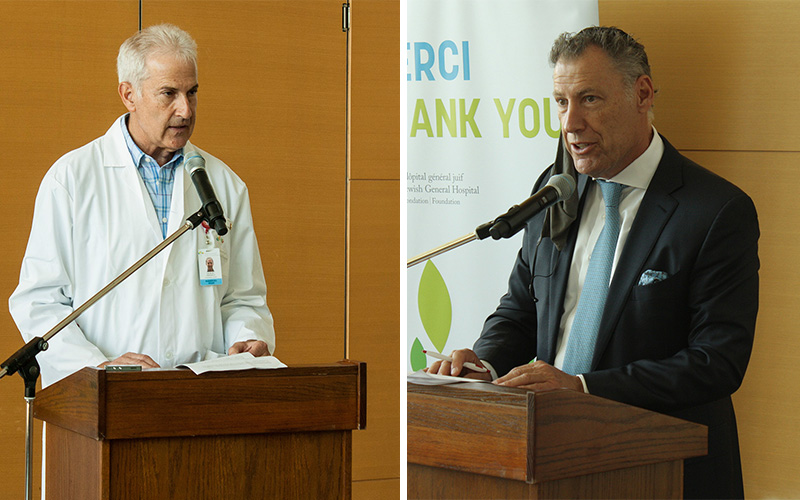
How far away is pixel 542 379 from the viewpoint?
173 cm

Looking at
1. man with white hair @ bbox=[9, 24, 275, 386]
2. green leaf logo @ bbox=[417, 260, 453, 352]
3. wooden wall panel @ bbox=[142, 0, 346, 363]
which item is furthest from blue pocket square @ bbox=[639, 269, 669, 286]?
wooden wall panel @ bbox=[142, 0, 346, 363]

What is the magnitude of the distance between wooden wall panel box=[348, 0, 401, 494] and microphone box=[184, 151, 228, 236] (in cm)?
201

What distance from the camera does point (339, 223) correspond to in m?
4.34

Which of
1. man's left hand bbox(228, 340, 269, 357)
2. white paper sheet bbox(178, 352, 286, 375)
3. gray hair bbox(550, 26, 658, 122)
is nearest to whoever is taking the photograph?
gray hair bbox(550, 26, 658, 122)

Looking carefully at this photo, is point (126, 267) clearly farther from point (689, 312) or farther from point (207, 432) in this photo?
point (689, 312)

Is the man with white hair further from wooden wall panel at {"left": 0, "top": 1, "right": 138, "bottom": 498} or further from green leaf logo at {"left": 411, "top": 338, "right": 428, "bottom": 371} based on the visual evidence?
green leaf logo at {"left": 411, "top": 338, "right": 428, "bottom": 371}

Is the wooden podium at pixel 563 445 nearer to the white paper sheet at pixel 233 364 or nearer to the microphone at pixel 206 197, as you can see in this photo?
the white paper sheet at pixel 233 364

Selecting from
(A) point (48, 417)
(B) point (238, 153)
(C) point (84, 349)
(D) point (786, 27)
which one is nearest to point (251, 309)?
(C) point (84, 349)

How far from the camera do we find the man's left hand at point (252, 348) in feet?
8.80

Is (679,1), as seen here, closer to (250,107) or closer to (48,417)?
(48,417)

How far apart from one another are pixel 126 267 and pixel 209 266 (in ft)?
0.94

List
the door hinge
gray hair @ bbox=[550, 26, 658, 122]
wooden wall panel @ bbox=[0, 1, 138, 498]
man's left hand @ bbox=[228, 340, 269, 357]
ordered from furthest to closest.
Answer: the door hinge → wooden wall panel @ bbox=[0, 1, 138, 498] → man's left hand @ bbox=[228, 340, 269, 357] → gray hair @ bbox=[550, 26, 658, 122]

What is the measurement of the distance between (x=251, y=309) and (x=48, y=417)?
35.8 inches

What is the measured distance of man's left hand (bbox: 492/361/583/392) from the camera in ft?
5.65
